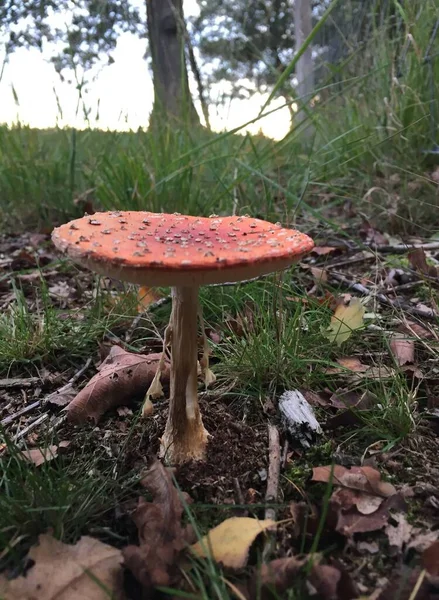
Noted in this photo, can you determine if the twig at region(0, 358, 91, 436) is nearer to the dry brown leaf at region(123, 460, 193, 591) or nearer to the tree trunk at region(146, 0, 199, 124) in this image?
the dry brown leaf at region(123, 460, 193, 591)

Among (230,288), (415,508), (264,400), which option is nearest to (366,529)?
(415,508)

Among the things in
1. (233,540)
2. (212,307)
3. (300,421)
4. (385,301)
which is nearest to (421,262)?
(385,301)

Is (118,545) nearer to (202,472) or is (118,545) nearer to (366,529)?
(202,472)

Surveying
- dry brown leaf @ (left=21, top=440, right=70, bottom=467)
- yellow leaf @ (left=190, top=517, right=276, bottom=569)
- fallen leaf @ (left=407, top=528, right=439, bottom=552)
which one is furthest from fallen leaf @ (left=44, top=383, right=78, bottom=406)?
fallen leaf @ (left=407, top=528, right=439, bottom=552)

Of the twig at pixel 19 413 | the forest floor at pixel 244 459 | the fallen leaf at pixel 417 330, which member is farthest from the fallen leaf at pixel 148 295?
the fallen leaf at pixel 417 330

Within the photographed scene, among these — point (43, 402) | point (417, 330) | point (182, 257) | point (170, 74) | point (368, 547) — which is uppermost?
point (170, 74)

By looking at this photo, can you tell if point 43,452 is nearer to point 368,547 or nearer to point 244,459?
point 244,459
